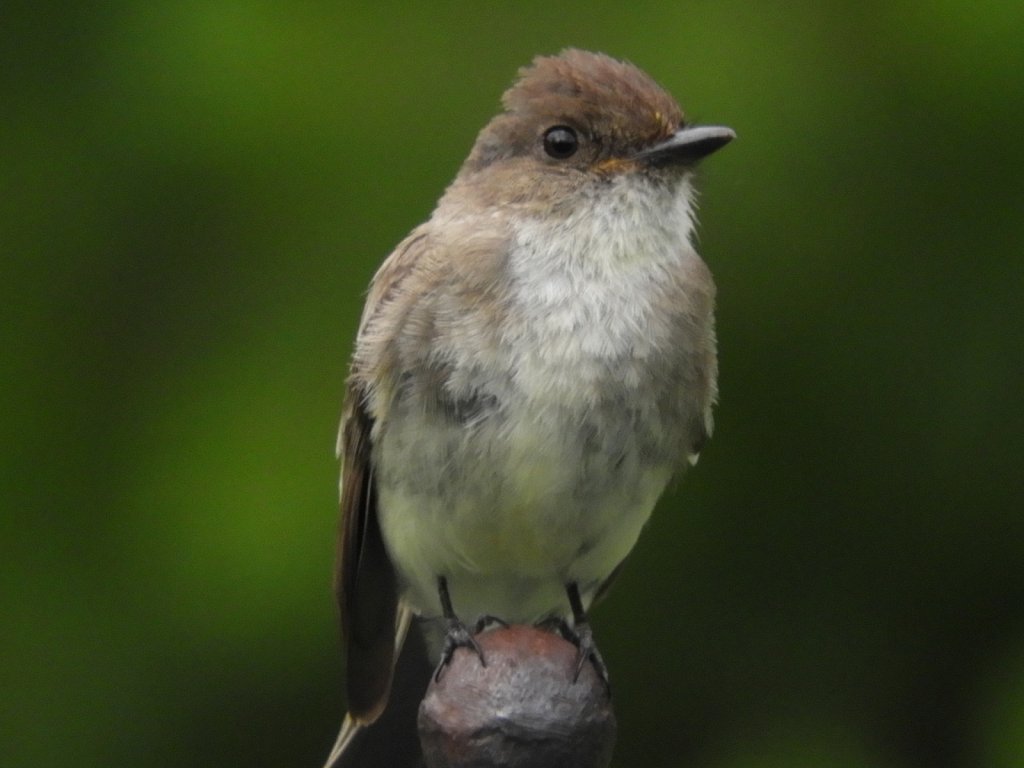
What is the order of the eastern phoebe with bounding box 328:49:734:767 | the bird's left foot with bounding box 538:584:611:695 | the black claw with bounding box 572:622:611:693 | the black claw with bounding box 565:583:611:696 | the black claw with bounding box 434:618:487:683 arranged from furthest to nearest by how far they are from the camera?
the eastern phoebe with bounding box 328:49:734:767, the black claw with bounding box 434:618:487:683, the bird's left foot with bounding box 538:584:611:695, the black claw with bounding box 565:583:611:696, the black claw with bounding box 572:622:611:693

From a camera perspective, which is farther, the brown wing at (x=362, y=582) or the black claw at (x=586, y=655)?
the brown wing at (x=362, y=582)

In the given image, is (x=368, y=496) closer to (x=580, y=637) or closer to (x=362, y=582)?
(x=362, y=582)

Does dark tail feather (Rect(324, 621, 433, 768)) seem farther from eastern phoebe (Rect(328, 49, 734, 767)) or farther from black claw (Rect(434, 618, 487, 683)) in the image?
black claw (Rect(434, 618, 487, 683))

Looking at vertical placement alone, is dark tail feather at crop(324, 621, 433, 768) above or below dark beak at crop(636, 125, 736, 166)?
below

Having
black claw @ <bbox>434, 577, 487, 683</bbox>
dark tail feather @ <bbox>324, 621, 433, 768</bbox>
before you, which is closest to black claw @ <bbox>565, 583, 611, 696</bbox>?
black claw @ <bbox>434, 577, 487, 683</bbox>

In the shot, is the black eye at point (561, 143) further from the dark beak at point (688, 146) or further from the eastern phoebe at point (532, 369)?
the dark beak at point (688, 146)

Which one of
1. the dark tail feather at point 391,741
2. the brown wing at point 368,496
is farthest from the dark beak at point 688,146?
the dark tail feather at point 391,741

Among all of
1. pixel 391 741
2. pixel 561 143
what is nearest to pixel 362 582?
pixel 391 741

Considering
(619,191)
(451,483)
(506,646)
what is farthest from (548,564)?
(506,646)
